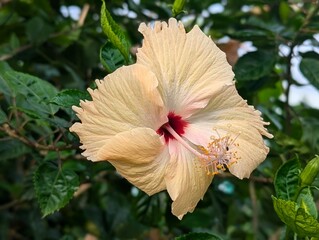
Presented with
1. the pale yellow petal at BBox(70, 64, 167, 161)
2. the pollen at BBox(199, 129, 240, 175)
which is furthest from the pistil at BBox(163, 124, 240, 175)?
the pale yellow petal at BBox(70, 64, 167, 161)

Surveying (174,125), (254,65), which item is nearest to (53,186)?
(174,125)

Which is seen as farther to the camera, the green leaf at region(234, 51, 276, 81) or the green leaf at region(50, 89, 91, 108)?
the green leaf at region(234, 51, 276, 81)

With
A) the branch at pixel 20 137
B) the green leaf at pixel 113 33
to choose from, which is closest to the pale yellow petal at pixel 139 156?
the green leaf at pixel 113 33

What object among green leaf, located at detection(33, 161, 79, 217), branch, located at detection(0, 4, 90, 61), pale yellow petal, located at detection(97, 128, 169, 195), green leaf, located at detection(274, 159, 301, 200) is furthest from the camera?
branch, located at detection(0, 4, 90, 61)

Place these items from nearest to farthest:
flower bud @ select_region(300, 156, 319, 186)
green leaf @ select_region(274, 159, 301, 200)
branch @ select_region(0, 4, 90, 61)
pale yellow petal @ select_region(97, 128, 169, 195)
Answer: pale yellow petal @ select_region(97, 128, 169, 195) → flower bud @ select_region(300, 156, 319, 186) → green leaf @ select_region(274, 159, 301, 200) → branch @ select_region(0, 4, 90, 61)

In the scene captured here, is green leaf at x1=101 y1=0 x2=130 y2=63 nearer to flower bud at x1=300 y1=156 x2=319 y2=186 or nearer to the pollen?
the pollen

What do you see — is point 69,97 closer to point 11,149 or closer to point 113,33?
point 113,33

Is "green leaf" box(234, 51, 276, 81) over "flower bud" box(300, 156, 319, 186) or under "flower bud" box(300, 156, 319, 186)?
under
